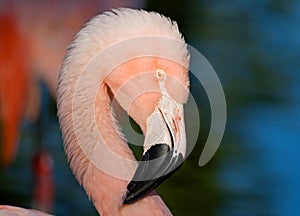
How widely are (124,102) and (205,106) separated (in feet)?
5.53

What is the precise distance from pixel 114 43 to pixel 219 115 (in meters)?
1.03

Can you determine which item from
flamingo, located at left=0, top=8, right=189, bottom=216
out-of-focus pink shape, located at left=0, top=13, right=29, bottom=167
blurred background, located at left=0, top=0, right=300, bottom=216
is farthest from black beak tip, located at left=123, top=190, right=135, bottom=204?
out-of-focus pink shape, located at left=0, top=13, right=29, bottom=167

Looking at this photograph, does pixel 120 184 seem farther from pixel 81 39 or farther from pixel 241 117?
pixel 241 117

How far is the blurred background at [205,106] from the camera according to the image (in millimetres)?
2891

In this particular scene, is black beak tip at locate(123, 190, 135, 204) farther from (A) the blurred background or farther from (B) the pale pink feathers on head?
(A) the blurred background

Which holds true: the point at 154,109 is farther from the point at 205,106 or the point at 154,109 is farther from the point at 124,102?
the point at 205,106

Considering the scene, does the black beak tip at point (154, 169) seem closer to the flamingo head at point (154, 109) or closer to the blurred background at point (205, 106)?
the flamingo head at point (154, 109)

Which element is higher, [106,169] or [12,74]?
[106,169]

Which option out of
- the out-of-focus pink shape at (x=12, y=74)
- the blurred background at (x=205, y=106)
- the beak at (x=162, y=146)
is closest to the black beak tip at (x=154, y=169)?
the beak at (x=162, y=146)

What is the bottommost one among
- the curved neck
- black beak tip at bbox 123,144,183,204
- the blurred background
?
the blurred background

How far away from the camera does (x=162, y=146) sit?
1.41 m

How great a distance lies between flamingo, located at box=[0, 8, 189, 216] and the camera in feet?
4.69

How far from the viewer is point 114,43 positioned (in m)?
1.50

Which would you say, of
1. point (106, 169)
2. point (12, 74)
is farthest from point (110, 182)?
point (12, 74)
